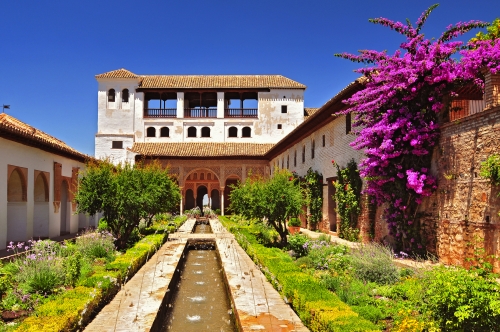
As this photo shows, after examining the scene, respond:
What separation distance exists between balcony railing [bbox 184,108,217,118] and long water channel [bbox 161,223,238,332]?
2627cm

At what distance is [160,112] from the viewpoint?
39.5m

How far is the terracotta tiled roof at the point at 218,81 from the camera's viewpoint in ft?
127

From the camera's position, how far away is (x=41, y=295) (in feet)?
24.8

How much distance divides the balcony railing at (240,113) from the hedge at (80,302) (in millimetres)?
29899

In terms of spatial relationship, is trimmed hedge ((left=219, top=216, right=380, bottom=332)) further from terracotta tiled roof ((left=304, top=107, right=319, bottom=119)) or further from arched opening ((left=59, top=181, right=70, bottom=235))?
terracotta tiled roof ((left=304, top=107, right=319, bottom=119))

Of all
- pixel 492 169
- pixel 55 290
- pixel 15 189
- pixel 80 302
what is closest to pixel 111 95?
pixel 15 189

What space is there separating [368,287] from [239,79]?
33.5 m

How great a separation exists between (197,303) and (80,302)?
Answer: 9.63ft

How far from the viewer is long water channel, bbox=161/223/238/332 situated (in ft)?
25.0

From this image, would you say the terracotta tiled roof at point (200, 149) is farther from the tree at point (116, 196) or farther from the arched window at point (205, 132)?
the tree at point (116, 196)

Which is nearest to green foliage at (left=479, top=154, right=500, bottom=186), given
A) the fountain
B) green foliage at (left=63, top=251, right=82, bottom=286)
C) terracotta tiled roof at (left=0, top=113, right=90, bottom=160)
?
the fountain

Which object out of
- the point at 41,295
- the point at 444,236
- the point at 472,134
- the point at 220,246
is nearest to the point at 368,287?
the point at 444,236

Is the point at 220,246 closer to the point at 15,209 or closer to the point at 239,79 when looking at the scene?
the point at 15,209

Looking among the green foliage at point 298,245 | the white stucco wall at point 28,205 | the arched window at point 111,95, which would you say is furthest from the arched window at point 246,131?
the green foliage at point 298,245
